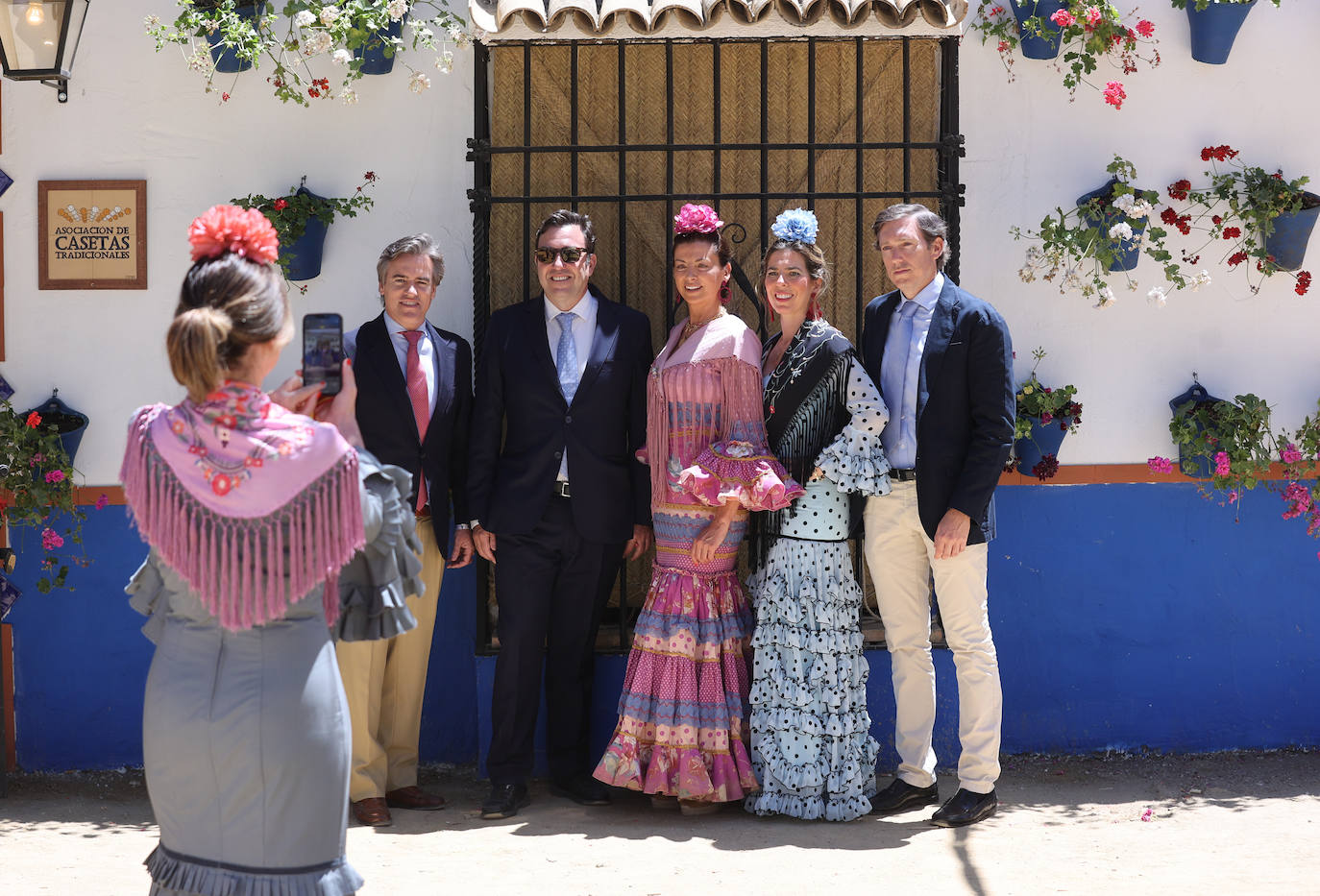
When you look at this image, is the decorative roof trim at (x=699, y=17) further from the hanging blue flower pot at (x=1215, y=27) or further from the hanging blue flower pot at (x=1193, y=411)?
the hanging blue flower pot at (x=1193, y=411)

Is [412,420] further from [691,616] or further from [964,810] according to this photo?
[964,810]

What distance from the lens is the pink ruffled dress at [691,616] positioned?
452cm

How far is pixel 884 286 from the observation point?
546 cm

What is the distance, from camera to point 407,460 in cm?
468

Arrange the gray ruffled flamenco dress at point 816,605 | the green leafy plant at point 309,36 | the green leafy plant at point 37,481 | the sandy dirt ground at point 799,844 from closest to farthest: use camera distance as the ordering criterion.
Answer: the sandy dirt ground at point 799,844 → the gray ruffled flamenco dress at point 816,605 → the green leafy plant at point 309,36 → the green leafy plant at point 37,481

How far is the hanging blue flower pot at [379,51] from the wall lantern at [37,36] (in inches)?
42.0

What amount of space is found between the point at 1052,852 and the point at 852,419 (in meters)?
1.59

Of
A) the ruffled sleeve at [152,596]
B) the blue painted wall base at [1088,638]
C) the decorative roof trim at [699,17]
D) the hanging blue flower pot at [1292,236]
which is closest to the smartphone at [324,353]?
the ruffled sleeve at [152,596]

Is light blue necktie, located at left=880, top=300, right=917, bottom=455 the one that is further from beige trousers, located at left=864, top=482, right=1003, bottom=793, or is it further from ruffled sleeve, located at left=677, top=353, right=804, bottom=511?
ruffled sleeve, located at left=677, top=353, right=804, bottom=511

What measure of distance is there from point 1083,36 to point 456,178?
2612 millimetres

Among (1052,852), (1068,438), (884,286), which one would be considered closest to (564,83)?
(884,286)

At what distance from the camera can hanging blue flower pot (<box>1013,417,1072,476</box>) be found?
5180 mm

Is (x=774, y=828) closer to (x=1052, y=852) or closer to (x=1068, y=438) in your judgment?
(x=1052, y=852)

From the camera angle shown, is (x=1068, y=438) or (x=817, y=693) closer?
(x=817, y=693)
